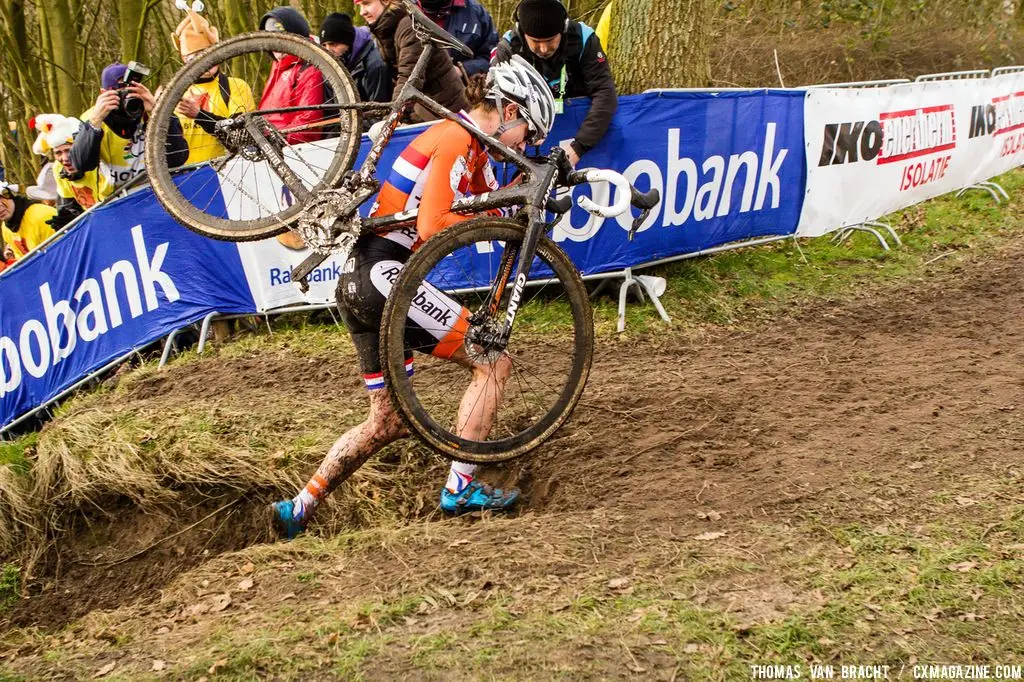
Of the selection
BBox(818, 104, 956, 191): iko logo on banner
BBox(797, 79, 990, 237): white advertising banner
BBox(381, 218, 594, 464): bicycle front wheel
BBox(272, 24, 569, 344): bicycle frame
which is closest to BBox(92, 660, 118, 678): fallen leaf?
BBox(381, 218, 594, 464): bicycle front wheel

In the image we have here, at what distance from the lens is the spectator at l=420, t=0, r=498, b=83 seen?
672cm

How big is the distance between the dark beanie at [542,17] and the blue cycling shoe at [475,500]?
3190mm

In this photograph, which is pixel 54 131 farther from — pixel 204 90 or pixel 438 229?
pixel 438 229

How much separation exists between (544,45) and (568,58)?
0.95 ft

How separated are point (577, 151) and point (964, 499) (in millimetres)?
3669

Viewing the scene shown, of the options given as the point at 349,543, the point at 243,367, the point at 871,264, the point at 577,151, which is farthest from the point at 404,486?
the point at 871,264

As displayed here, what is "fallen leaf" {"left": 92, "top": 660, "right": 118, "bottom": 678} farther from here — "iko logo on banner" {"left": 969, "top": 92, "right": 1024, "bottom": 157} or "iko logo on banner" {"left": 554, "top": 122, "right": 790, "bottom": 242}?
"iko logo on banner" {"left": 969, "top": 92, "right": 1024, "bottom": 157}

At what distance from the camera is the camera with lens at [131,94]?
5.60 meters

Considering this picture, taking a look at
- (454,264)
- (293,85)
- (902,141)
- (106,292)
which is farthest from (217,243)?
(902,141)

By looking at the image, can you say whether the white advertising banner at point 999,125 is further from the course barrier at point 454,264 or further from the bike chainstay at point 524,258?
the bike chainstay at point 524,258

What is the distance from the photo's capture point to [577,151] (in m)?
6.88

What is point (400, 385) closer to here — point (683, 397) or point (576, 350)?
point (576, 350)

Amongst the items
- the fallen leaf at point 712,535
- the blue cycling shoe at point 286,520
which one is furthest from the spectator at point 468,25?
the fallen leaf at point 712,535

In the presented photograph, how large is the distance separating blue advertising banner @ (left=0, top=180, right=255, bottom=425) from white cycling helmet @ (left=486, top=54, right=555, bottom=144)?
12.1 ft
